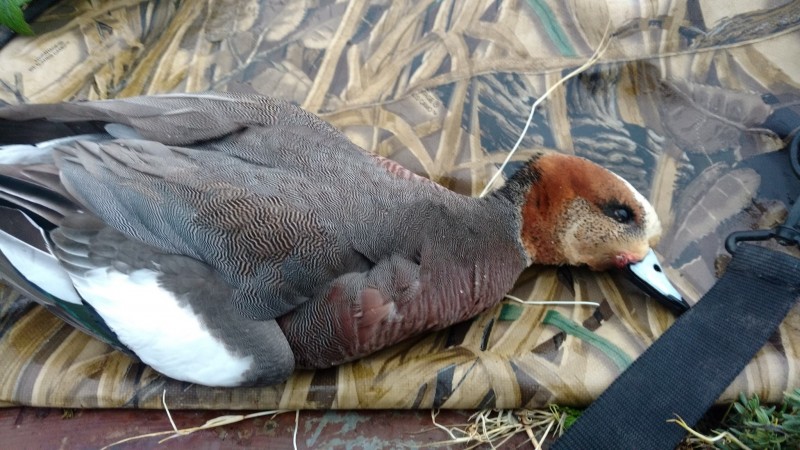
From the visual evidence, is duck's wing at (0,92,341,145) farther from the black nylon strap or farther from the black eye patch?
the black nylon strap

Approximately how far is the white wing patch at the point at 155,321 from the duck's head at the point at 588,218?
2.25 ft

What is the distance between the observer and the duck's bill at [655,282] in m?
1.42

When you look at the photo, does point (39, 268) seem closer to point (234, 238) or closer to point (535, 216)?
point (234, 238)

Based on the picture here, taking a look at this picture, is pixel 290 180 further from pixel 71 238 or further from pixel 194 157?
pixel 71 238

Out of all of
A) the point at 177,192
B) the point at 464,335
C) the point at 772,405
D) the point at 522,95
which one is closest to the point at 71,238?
the point at 177,192

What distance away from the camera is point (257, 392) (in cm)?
136

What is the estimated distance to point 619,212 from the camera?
1.46 metres

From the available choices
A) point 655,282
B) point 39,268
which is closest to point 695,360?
point 655,282

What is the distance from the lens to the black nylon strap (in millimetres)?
1283

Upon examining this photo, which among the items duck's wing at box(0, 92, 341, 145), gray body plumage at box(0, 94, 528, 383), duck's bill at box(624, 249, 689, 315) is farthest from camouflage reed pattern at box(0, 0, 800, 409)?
duck's wing at box(0, 92, 341, 145)

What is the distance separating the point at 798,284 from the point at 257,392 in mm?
1146

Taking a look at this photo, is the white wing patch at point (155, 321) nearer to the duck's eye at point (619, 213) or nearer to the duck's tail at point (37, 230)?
the duck's tail at point (37, 230)

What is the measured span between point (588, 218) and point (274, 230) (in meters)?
0.69

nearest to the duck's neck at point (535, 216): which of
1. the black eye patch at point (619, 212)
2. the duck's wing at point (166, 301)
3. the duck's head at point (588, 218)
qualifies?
the duck's head at point (588, 218)
